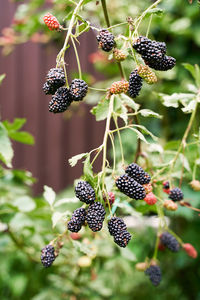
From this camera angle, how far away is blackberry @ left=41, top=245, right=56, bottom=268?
84 centimetres

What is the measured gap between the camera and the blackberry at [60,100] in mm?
775

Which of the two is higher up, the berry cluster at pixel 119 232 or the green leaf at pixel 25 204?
the berry cluster at pixel 119 232

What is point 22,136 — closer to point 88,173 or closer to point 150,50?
point 88,173

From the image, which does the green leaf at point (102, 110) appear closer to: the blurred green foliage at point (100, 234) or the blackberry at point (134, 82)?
the blackberry at point (134, 82)

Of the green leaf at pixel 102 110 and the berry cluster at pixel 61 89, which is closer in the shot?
the berry cluster at pixel 61 89

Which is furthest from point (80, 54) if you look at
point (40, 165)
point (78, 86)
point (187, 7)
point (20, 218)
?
point (78, 86)

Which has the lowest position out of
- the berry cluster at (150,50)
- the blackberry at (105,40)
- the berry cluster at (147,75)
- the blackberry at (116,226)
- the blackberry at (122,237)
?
the blackberry at (122,237)

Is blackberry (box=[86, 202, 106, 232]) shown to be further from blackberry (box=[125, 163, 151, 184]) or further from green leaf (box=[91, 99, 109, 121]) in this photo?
green leaf (box=[91, 99, 109, 121])

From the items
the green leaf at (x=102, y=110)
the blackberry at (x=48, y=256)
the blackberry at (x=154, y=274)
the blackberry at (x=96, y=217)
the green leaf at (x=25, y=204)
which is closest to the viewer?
the blackberry at (x=96, y=217)

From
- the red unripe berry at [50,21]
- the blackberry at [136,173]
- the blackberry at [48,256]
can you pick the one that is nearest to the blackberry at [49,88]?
the red unripe berry at [50,21]

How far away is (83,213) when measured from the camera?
0.79m

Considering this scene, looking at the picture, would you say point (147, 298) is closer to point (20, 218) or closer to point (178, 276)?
point (178, 276)

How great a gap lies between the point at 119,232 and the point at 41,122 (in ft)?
9.20

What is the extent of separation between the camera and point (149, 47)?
743 millimetres
